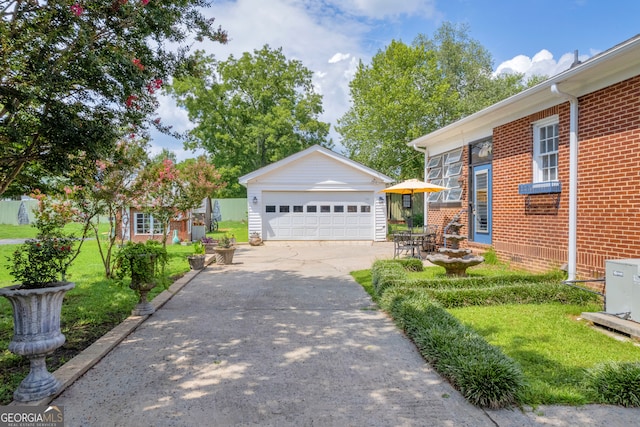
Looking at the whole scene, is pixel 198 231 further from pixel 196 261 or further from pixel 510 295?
pixel 510 295

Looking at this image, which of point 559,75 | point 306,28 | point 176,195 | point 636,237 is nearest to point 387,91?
point 306,28

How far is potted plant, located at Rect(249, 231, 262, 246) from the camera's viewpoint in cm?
1593

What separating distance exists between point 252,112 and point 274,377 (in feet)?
101

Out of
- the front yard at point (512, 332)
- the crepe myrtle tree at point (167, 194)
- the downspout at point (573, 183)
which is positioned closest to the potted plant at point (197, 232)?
the crepe myrtle tree at point (167, 194)

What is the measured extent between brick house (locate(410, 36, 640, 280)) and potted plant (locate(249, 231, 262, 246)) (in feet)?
27.8

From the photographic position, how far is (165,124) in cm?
527

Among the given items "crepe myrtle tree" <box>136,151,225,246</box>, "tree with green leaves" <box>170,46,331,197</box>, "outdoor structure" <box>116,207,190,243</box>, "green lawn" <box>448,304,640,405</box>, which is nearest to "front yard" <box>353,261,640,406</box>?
"green lawn" <box>448,304,640,405</box>

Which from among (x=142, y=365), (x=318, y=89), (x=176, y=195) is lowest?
(x=142, y=365)

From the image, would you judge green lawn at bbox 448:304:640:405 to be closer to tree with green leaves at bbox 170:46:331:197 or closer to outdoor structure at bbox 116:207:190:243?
outdoor structure at bbox 116:207:190:243

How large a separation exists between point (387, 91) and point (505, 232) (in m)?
17.6

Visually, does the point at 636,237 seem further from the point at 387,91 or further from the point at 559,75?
the point at 387,91

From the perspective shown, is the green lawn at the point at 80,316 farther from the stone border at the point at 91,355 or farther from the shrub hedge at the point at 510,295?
the shrub hedge at the point at 510,295

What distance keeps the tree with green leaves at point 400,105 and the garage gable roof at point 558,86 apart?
12632mm

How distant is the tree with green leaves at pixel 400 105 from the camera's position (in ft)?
77.7
